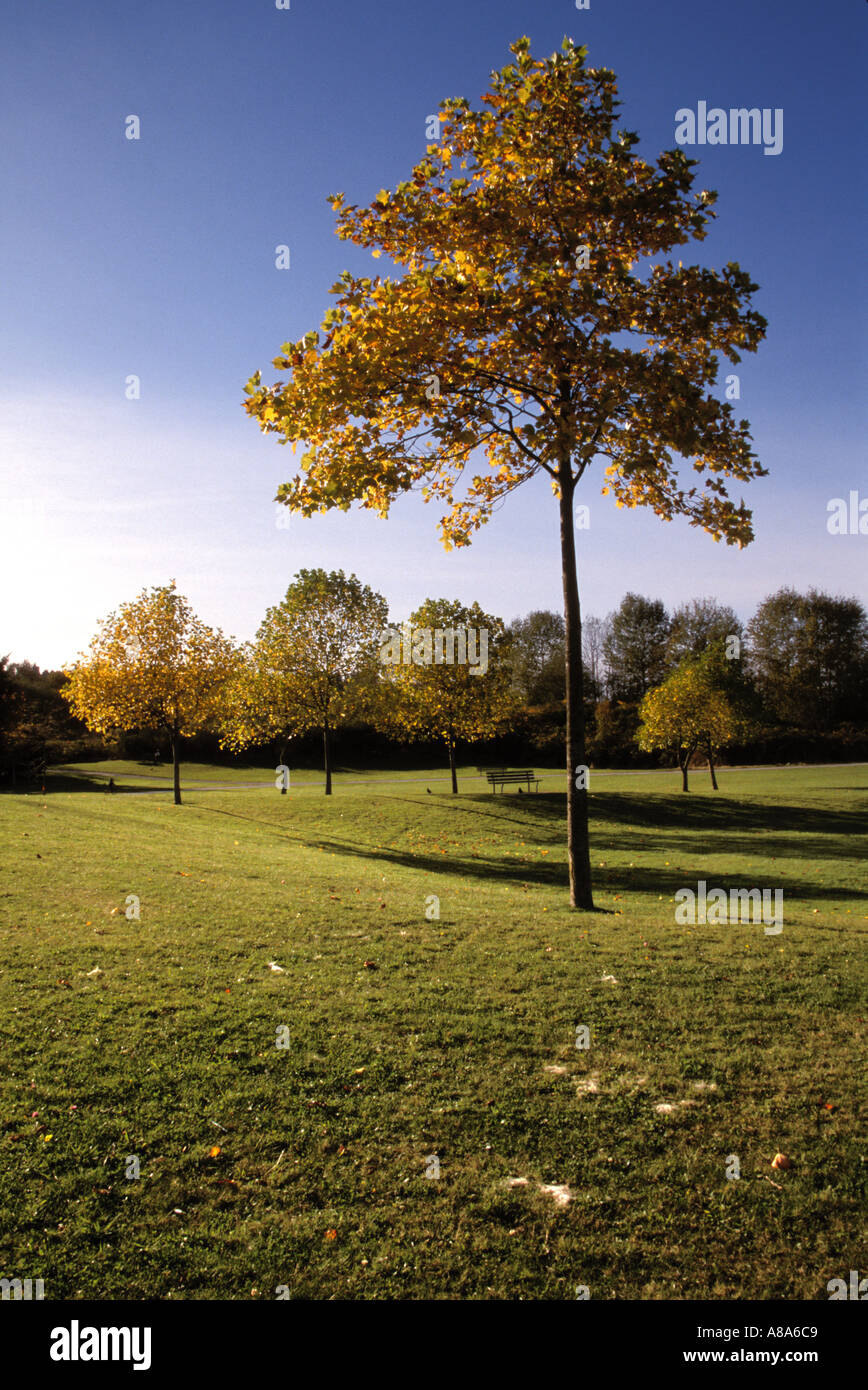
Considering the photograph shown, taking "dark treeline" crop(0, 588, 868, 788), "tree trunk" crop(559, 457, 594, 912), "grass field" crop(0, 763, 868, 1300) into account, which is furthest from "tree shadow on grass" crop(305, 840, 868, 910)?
"dark treeline" crop(0, 588, 868, 788)

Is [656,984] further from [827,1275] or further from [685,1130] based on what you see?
[827,1275]

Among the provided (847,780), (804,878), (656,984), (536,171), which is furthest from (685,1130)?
(847,780)

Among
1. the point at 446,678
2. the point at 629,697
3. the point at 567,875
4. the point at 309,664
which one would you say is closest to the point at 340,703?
the point at 309,664

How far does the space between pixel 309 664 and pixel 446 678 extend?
601 centimetres

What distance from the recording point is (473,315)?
27.5ft

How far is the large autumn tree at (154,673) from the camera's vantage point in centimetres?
2961

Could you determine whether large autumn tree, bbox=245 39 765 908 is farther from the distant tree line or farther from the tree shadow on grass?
the distant tree line

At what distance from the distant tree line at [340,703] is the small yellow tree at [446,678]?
0.23 feet

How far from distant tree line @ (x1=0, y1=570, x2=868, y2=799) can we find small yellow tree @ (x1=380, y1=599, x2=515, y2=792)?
0.07 metres

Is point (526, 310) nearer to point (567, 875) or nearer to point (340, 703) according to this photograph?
point (567, 875)

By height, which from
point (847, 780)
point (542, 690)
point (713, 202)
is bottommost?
point (847, 780)

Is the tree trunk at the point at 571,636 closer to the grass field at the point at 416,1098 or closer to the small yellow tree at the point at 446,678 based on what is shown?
the grass field at the point at 416,1098
